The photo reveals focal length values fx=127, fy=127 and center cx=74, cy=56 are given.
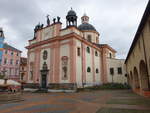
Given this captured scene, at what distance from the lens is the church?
21656 mm

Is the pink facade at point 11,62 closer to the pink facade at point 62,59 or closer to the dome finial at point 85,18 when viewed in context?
the pink facade at point 62,59

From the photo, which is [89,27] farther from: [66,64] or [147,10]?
[147,10]

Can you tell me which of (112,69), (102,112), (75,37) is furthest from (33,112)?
(112,69)

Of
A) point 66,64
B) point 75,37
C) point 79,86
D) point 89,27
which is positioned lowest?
point 79,86

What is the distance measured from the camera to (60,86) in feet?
69.7

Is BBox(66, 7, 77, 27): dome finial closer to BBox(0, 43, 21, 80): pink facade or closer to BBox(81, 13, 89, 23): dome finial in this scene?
BBox(81, 13, 89, 23): dome finial

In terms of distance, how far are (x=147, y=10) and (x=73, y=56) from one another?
14.4 metres

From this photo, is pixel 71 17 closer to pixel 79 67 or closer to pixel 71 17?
pixel 71 17

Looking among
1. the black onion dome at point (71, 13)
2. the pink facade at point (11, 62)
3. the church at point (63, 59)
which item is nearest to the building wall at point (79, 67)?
the church at point (63, 59)

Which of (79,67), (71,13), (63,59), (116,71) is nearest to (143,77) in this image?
(79,67)

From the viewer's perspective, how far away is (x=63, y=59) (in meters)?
22.5

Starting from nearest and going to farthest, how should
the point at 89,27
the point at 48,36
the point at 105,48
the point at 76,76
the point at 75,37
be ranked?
the point at 76,76 < the point at 75,37 < the point at 48,36 < the point at 105,48 < the point at 89,27

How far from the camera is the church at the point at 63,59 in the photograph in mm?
21656

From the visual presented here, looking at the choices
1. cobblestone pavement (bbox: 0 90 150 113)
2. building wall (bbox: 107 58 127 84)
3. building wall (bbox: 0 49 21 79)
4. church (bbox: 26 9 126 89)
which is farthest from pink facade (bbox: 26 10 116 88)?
building wall (bbox: 0 49 21 79)
